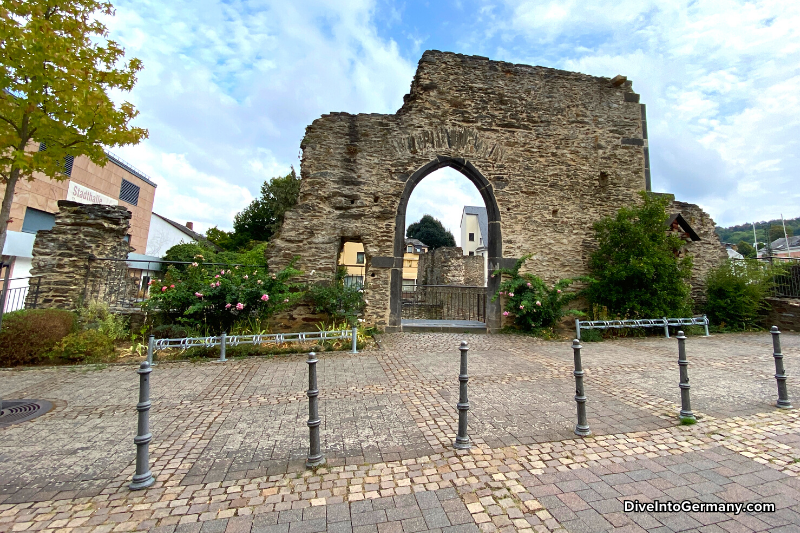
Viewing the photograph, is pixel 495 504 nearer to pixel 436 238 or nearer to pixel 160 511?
pixel 160 511

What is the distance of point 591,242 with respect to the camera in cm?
1022

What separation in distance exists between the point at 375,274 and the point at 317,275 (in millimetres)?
1475

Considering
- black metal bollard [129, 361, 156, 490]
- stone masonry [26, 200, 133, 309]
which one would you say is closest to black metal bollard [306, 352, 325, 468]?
black metal bollard [129, 361, 156, 490]

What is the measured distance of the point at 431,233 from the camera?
53.9m

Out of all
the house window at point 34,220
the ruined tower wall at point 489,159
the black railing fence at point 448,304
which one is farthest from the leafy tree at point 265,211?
the ruined tower wall at point 489,159

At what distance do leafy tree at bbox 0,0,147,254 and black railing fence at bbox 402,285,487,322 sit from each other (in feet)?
32.2

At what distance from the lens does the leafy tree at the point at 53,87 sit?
12.3 ft

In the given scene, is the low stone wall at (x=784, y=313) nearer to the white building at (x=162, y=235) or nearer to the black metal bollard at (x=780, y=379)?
the black metal bollard at (x=780, y=379)

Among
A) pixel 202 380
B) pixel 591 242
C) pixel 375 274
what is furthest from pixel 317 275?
pixel 591 242

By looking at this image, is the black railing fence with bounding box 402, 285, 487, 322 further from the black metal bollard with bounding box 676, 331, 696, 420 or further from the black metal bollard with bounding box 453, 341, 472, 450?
the black metal bollard with bounding box 453, 341, 472, 450

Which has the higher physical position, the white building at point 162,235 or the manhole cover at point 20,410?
the white building at point 162,235

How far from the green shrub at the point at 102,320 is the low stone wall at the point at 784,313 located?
15.2 meters

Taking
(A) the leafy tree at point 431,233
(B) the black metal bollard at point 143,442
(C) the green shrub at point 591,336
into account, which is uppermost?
(A) the leafy tree at point 431,233

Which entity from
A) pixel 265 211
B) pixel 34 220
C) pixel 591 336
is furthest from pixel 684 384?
pixel 265 211
